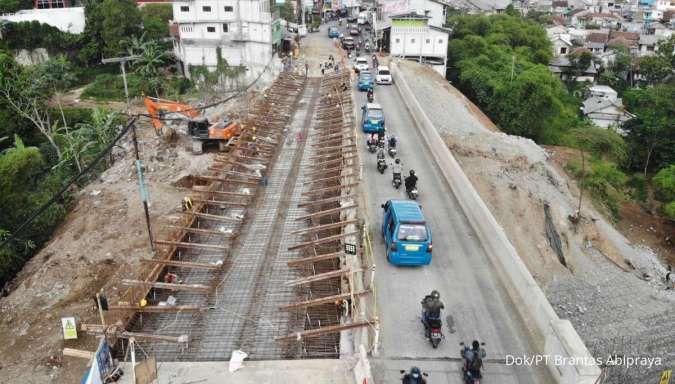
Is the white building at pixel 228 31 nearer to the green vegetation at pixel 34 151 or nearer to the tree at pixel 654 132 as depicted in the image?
the green vegetation at pixel 34 151

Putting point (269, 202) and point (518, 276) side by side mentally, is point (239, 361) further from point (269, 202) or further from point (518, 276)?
point (269, 202)

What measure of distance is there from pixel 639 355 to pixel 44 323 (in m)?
20.2

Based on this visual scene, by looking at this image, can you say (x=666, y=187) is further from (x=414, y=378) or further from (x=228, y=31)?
(x=228, y=31)

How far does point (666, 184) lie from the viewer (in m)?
39.7

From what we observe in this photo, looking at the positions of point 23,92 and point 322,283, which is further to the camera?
point 23,92

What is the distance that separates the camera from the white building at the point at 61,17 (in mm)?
55406

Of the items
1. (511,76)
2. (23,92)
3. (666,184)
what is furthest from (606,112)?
(23,92)

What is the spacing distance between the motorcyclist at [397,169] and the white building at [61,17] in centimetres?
4704

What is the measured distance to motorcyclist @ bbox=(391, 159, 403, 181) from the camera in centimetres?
2174

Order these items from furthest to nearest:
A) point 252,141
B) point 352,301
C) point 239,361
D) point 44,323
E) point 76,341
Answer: point 252,141
point 44,323
point 76,341
point 352,301
point 239,361

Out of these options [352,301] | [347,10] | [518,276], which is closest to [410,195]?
[518,276]

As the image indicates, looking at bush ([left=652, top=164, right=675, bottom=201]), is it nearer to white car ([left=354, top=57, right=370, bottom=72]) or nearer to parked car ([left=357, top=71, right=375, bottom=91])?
parked car ([left=357, top=71, right=375, bottom=91])

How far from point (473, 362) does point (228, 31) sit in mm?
43224

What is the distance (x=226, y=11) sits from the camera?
155ft
